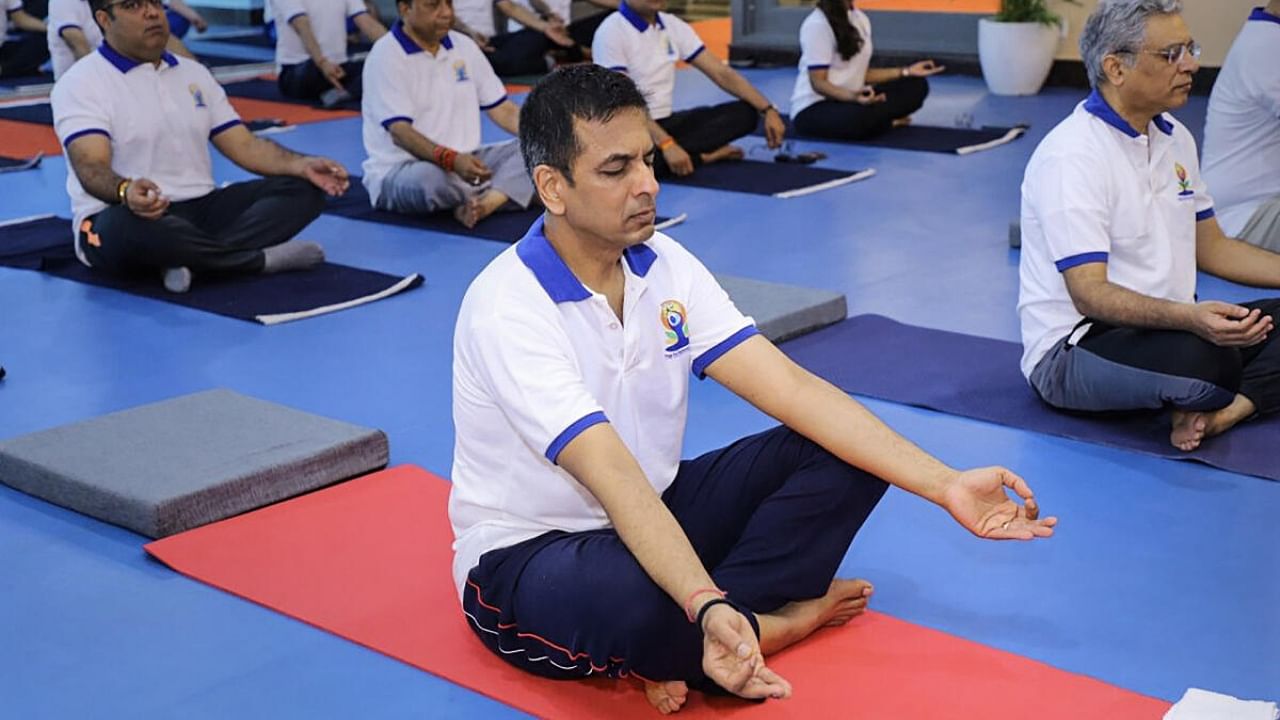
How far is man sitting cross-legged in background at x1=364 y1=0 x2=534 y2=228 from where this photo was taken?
6.16 meters

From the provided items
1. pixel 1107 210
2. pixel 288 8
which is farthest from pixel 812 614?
pixel 288 8

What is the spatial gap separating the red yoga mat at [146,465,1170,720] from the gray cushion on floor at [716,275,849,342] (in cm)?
134

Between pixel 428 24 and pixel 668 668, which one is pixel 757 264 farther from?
pixel 668 668

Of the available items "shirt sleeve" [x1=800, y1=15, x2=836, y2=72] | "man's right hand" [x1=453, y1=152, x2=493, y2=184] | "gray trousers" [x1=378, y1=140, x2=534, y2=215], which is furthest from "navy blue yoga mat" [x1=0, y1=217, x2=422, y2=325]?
"shirt sleeve" [x1=800, y1=15, x2=836, y2=72]

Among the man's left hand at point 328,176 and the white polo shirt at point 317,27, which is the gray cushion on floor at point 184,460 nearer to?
the man's left hand at point 328,176

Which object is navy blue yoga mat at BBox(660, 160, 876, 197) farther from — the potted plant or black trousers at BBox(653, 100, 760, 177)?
the potted plant

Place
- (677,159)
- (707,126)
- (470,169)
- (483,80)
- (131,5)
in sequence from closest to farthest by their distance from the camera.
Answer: (131,5)
(470,169)
(483,80)
(677,159)
(707,126)

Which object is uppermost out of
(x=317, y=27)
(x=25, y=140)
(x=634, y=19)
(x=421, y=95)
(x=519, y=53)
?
(x=634, y=19)

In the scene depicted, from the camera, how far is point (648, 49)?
722 cm

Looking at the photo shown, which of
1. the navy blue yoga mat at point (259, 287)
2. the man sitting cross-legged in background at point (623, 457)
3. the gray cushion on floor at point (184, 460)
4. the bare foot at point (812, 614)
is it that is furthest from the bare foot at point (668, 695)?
the navy blue yoga mat at point (259, 287)

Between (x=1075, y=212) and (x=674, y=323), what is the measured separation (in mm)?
1394

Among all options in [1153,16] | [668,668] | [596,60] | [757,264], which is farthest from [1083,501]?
[596,60]

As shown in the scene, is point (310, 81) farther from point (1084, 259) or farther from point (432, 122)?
point (1084, 259)

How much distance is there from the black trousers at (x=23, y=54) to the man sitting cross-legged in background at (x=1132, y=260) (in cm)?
818
